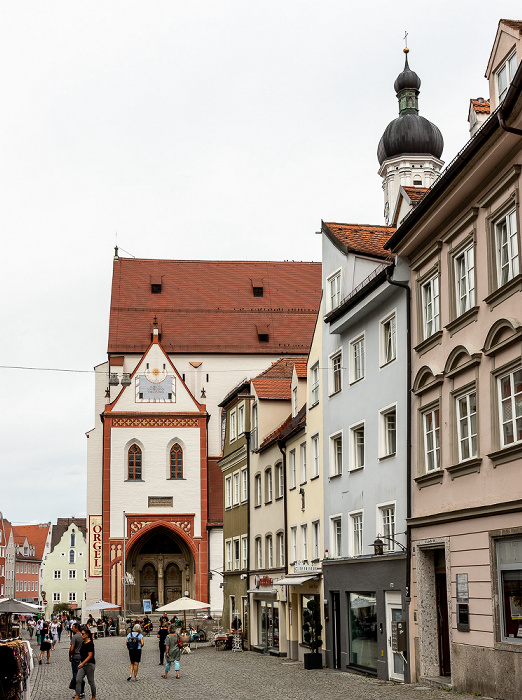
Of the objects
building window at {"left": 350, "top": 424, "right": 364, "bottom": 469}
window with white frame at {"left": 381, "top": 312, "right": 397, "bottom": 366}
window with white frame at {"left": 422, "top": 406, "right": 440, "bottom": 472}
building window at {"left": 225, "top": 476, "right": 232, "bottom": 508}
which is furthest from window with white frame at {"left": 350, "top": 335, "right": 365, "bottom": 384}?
building window at {"left": 225, "top": 476, "right": 232, "bottom": 508}

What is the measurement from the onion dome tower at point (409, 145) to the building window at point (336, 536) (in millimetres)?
53679

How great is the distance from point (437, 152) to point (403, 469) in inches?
2431

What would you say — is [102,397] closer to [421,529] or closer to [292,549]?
[292,549]

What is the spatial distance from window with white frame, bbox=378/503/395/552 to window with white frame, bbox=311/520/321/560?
233 inches

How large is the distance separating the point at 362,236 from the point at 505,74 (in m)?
10.7

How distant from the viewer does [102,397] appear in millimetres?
66250

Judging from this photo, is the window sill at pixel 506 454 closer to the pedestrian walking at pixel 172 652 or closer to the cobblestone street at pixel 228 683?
the cobblestone street at pixel 228 683

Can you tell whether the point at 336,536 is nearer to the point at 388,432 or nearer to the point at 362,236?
the point at 388,432

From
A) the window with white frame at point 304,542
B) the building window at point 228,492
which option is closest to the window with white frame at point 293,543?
the window with white frame at point 304,542

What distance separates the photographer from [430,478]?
819 inches

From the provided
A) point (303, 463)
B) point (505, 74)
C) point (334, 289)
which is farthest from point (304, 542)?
point (505, 74)

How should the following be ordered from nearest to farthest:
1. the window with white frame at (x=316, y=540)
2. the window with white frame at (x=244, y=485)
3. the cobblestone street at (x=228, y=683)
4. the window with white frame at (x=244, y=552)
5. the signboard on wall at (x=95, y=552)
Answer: the cobblestone street at (x=228, y=683), the window with white frame at (x=316, y=540), the window with white frame at (x=244, y=552), the window with white frame at (x=244, y=485), the signboard on wall at (x=95, y=552)

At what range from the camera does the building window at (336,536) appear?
28.3m

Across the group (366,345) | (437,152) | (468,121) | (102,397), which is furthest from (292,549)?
(437,152)
